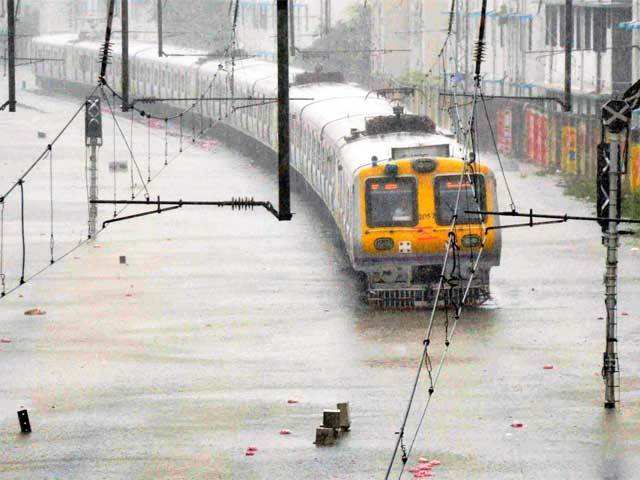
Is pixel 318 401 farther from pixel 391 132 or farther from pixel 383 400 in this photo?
pixel 391 132

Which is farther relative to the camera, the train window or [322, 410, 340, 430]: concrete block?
the train window

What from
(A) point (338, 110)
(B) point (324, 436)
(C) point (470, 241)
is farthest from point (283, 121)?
(A) point (338, 110)

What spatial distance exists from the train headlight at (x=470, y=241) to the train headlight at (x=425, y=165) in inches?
46.5

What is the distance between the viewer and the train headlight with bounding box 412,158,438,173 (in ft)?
88.4

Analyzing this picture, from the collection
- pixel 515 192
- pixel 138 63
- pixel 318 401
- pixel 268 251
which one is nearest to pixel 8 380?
pixel 318 401

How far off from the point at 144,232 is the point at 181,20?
55669mm

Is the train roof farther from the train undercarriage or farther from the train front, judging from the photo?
the train undercarriage

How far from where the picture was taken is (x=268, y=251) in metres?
34.7

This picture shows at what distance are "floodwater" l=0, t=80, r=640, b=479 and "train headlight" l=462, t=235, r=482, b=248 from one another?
41.3 inches

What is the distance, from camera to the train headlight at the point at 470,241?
26594 millimetres

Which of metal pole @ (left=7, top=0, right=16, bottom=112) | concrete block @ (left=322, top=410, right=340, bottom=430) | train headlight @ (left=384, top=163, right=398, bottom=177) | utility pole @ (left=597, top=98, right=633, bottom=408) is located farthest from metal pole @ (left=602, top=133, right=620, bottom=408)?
metal pole @ (left=7, top=0, right=16, bottom=112)

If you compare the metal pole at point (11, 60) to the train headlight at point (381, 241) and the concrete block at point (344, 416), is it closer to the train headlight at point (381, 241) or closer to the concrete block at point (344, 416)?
the train headlight at point (381, 241)

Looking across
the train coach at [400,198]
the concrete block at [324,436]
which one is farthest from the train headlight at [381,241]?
the concrete block at [324,436]

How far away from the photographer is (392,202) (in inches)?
1065
